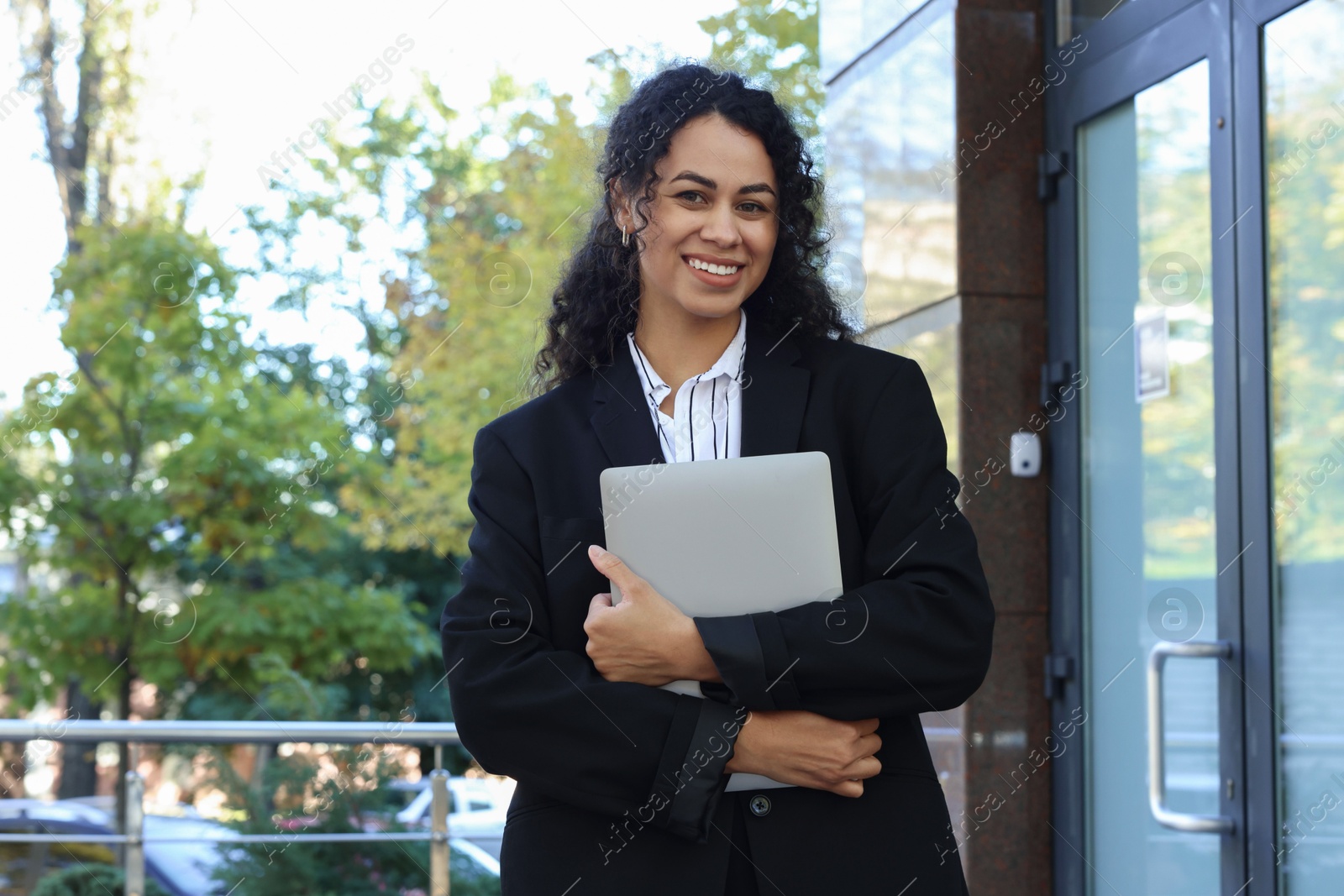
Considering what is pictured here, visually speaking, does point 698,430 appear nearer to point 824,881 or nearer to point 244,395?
point 824,881

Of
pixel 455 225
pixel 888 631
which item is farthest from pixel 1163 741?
pixel 455 225

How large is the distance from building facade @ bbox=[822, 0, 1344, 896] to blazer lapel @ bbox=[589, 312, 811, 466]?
1371 mm

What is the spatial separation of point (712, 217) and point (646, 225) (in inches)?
5.2

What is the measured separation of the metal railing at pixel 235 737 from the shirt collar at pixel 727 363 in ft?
7.65

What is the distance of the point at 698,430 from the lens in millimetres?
2059

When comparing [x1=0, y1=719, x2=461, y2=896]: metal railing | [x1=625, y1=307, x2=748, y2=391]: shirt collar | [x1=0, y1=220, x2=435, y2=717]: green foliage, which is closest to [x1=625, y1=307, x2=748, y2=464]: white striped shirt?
[x1=625, y1=307, x2=748, y2=391]: shirt collar

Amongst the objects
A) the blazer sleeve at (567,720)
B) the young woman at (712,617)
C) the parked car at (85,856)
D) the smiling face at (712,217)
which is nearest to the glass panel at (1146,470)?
the young woman at (712,617)

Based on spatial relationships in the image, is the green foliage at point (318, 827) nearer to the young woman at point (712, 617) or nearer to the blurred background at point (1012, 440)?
the blurred background at point (1012, 440)

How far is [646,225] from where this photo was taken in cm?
209

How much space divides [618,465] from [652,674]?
35cm

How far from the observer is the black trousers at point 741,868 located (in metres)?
1.80

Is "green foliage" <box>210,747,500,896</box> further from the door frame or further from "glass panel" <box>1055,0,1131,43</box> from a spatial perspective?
"glass panel" <box>1055,0,1131,43</box>

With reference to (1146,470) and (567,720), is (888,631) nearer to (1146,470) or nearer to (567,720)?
(567,720)

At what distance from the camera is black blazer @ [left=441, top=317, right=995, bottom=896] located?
1762 mm
